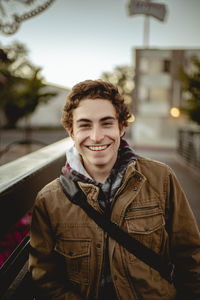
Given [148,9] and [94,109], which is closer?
[94,109]

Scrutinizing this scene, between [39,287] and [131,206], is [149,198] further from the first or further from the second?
[39,287]

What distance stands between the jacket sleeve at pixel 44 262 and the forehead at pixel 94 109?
0.62 metres

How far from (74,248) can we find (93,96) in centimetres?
102

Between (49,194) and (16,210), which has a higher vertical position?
(49,194)

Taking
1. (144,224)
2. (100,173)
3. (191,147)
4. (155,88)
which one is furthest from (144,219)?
(155,88)

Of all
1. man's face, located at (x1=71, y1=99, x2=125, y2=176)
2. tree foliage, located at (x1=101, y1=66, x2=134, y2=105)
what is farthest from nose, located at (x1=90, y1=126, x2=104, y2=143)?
tree foliage, located at (x1=101, y1=66, x2=134, y2=105)

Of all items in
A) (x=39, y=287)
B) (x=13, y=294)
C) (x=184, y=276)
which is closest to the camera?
(x=13, y=294)

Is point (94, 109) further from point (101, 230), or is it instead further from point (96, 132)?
point (101, 230)

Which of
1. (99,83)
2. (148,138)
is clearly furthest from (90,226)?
(148,138)

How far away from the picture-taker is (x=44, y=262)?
1.69m

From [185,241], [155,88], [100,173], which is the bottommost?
[185,241]

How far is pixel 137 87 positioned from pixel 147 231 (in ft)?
89.9

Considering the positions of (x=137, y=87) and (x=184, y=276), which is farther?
(x=137, y=87)

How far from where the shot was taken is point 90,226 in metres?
1.71
